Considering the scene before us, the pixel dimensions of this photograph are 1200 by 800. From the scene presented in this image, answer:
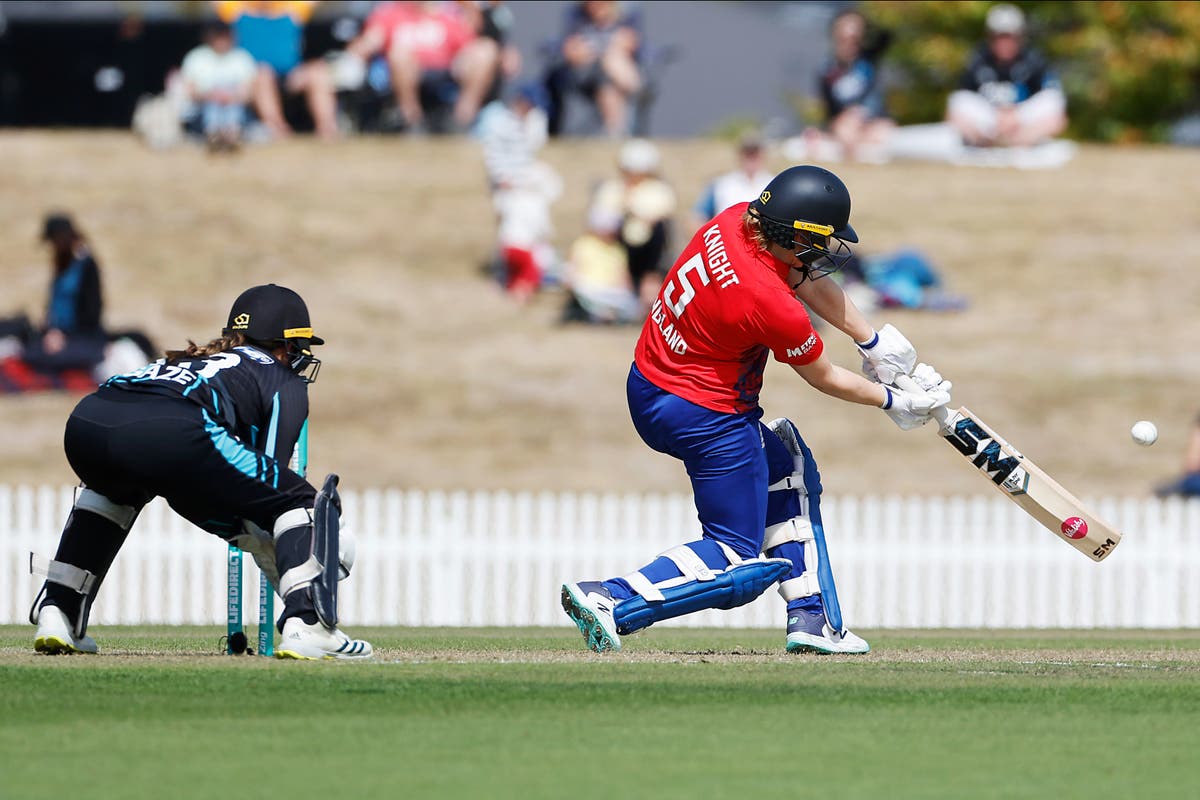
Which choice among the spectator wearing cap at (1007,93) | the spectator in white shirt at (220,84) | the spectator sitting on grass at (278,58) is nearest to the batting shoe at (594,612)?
the spectator wearing cap at (1007,93)

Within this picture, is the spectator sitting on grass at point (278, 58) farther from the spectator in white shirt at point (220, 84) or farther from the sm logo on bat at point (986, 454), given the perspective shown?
the sm logo on bat at point (986, 454)

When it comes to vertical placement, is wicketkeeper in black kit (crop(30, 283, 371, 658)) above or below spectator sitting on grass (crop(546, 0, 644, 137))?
below

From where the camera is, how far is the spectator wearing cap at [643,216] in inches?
791

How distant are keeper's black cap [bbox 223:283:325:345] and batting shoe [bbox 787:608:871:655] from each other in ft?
7.66

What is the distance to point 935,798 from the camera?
16.3ft

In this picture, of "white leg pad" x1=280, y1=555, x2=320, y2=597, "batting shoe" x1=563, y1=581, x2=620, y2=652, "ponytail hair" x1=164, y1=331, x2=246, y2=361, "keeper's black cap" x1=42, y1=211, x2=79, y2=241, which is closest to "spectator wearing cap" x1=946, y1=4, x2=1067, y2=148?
"keeper's black cap" x1=42, y1=211, x2=79, y2=241

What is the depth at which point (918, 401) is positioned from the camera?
8383mm

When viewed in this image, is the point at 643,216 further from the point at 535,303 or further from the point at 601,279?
the point at 535,303

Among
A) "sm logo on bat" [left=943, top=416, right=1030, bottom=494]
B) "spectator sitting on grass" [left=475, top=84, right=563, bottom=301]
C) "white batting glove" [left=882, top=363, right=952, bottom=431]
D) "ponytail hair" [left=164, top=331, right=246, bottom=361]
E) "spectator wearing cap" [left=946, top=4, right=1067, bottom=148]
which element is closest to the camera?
"ponytail hair" [left=164, top=331, right=246, bottom=361]

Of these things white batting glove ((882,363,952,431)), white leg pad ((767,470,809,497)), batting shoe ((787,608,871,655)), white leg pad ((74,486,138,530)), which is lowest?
batting shoe ((787,608,871,655))

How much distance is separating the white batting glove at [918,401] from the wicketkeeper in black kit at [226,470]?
235cm

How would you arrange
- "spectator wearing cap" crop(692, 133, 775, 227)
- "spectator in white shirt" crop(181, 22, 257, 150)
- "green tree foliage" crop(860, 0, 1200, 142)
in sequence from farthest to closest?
"green tree foliage" crop(860, 0, 1200, 142)
"spectator in white shirt" crop(181, 22, 257, 150)
"spectator wearing cap" crop(692, 133, 775, 227)

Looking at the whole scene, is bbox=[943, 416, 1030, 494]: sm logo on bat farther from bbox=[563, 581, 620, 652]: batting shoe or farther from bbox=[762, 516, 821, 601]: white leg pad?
bbox=[563, 581, 620, 652]: batting shoe

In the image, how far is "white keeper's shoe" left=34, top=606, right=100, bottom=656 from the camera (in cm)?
780
